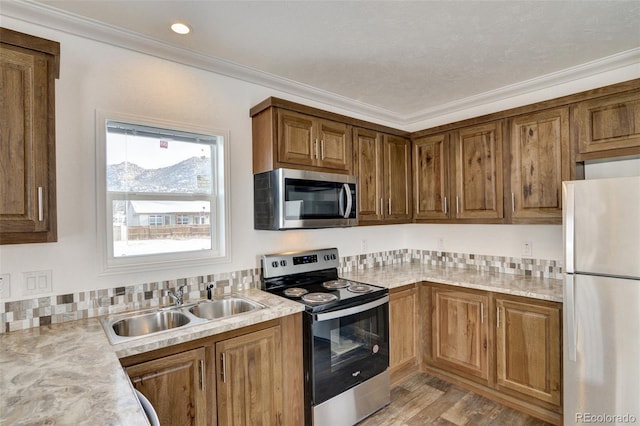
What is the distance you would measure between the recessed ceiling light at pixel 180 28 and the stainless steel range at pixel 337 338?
160 cm

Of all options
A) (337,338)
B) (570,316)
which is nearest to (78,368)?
(337,338)

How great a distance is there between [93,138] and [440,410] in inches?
120

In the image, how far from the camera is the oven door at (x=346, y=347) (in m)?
2.04

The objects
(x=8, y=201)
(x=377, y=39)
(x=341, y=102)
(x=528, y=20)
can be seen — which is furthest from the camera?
(x=341, y=102)

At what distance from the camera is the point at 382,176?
3096mm

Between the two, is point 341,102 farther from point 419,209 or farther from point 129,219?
point 129,219

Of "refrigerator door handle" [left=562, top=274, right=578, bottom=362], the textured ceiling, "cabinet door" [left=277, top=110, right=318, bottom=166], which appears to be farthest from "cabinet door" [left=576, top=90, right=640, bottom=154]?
"cabinet door" [left=277, top=110, right=318, bottom=166]

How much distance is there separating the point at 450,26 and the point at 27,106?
2.21 metres

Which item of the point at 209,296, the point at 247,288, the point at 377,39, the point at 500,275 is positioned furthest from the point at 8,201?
the point at 500,275

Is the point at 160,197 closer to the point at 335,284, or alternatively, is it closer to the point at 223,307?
the point at 223,307

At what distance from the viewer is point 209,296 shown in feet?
7.18

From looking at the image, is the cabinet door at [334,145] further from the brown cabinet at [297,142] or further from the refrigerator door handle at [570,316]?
the refrigerator door handle at [570,316]

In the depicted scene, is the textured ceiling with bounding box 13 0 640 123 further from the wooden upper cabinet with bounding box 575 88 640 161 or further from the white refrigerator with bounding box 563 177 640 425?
the white refrigerator with bounding box 563 177 640 425

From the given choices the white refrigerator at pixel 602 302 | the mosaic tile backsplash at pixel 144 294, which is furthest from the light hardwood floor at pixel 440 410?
the mosaic tile backsplash at pixel 144 294
